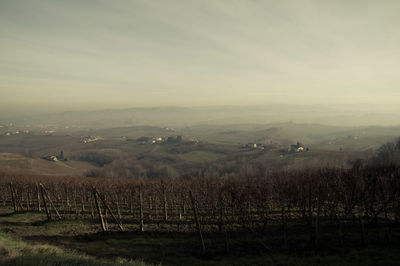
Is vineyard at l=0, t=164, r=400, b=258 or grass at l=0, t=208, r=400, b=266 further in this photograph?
vineyard at l=0, t=164, r=400, b=258

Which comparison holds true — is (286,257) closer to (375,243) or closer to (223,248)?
(223,248)

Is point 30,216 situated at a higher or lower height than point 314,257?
lower

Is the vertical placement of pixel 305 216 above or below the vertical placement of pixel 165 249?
above

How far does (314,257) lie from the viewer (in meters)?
11.5

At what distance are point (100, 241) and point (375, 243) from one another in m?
16.6

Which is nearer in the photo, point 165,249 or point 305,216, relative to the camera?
point 165,249

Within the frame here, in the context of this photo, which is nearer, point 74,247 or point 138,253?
point 138,253

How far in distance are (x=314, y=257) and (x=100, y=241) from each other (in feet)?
43.1

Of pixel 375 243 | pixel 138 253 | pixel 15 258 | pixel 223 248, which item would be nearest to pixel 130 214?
pixel 138 253

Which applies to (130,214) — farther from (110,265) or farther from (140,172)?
(140,172)

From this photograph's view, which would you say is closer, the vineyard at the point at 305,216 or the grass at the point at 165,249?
the grass at the point at 165,249

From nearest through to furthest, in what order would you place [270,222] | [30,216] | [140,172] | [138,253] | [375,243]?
1. [375,243]
2. [138,253]
3. [270,222]
4. [30,216]
5. [140,172]

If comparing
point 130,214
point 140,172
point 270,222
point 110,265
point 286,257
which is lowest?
point 140,172

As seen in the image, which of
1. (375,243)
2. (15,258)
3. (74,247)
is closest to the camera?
(15,258)
